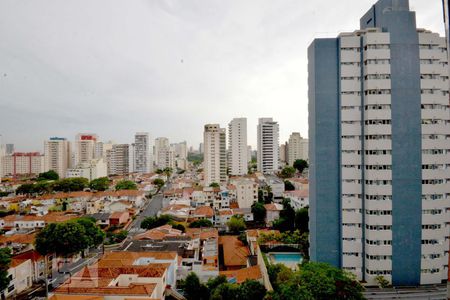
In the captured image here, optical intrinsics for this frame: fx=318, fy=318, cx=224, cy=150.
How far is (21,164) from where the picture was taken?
64.5 metres

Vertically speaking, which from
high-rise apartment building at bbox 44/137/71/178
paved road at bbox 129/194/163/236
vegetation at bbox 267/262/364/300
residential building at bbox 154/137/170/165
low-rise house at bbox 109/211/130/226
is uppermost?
residential building at bbox 154/137/170/165

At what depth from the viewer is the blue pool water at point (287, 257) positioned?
1317 centimetres

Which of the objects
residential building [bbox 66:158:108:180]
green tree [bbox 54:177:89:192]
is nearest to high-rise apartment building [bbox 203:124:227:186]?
green tree [bbox 54:177:89:192]

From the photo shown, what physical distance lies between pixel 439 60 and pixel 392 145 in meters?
3.71

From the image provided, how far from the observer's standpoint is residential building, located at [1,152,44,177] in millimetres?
63094

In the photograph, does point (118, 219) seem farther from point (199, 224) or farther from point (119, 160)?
point (119, 160)

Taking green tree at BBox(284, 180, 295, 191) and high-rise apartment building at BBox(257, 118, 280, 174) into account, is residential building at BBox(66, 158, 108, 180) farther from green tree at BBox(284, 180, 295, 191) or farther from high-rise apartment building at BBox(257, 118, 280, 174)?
green tree at BBox(284, 180, 295, 191)

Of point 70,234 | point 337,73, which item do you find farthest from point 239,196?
point 337,73

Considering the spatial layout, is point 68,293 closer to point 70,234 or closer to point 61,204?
point 70,234

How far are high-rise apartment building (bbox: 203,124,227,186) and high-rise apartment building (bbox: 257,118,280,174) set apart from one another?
1007cm

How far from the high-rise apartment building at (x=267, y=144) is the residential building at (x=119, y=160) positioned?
28.3 m

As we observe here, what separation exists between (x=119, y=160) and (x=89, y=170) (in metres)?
12.3

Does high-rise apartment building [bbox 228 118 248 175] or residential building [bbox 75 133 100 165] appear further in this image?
residential building [bbox 75 133 100 165]

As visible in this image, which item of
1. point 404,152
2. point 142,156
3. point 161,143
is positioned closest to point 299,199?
point 404,152
